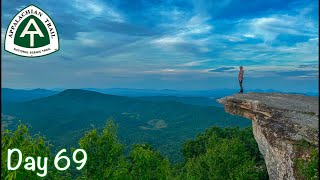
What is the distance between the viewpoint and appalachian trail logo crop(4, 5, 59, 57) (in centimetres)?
1424

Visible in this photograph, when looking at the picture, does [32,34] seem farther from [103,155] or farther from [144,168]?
[144,168]

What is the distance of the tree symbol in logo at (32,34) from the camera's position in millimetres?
14312

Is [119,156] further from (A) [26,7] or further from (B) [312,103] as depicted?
(B) [312,103]

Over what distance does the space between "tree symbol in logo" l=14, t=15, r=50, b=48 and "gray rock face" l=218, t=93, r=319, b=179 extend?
68.3 feet

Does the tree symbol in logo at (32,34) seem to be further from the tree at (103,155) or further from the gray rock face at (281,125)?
the gray rock face at (281,125)

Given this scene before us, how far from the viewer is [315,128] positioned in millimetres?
23859

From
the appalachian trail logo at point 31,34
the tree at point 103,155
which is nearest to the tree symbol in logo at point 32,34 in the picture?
the appalachian trail logo at point 31,34

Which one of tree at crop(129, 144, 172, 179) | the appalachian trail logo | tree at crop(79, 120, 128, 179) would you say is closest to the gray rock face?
tree at crop(129, 144, 172, 179)

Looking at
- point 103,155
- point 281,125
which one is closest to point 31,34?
point 103,155

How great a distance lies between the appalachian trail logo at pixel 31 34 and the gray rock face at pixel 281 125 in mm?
20337

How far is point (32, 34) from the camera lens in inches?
573

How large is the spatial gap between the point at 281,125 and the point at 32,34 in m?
21.9

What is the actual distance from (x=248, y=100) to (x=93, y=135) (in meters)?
18.2

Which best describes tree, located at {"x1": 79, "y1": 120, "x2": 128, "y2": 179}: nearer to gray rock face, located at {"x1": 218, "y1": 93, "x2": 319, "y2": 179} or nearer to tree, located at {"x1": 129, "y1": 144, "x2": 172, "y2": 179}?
tree, located at {"x1": 129, "y1": 144, "x2": 172, "y2": 179}
